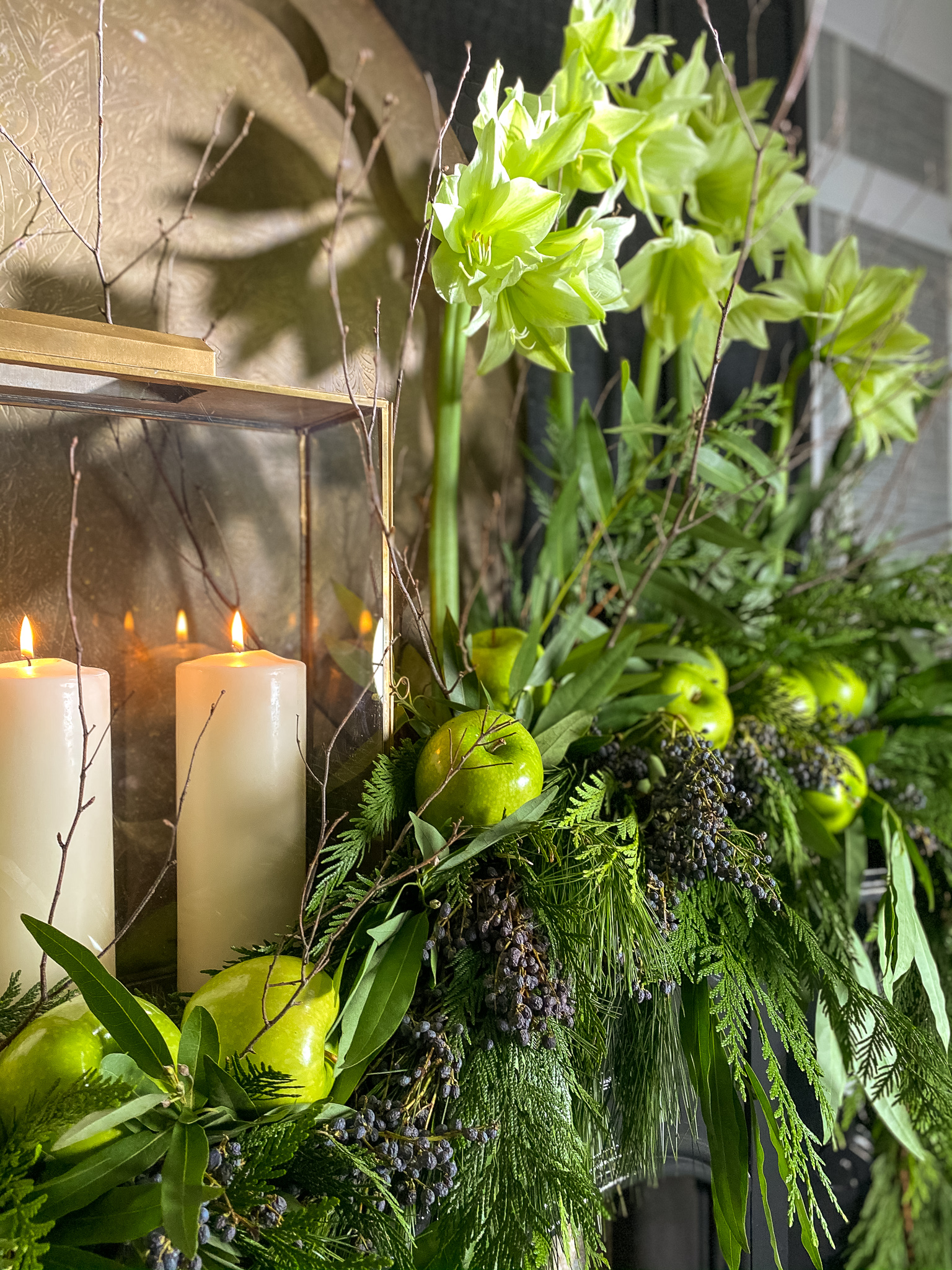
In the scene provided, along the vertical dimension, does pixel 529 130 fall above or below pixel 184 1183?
above

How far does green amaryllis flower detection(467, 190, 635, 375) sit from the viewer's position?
38cm

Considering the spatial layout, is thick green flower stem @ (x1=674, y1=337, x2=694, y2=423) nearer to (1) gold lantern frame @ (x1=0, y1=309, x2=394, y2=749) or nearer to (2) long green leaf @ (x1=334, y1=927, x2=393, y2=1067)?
(1) gold lantern frame @ (x1=0, y1=309, x2=394, y2=749)

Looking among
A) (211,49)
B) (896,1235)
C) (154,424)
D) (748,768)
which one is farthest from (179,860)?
(896,1235)

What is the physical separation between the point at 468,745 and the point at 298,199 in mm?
321

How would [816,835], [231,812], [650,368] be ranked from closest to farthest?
1. [231,812]
2. [816,835]
3. [650,368]

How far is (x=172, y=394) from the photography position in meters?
0.35

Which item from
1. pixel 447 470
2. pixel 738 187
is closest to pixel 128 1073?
pixel 447 470

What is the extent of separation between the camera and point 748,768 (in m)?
0.47

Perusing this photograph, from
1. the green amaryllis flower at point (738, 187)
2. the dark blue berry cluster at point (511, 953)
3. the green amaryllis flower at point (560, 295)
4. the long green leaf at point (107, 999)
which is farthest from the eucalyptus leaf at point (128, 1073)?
the green amaryllis flower at point (738, 187)

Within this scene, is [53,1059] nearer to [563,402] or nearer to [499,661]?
[499,661]

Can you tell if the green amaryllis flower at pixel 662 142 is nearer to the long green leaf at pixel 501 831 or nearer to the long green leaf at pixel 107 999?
the long green leaf at pixel 501 831

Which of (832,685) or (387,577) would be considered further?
(832,685)

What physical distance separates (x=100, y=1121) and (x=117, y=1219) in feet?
0.10

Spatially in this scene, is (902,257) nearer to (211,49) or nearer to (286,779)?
(211,49)
